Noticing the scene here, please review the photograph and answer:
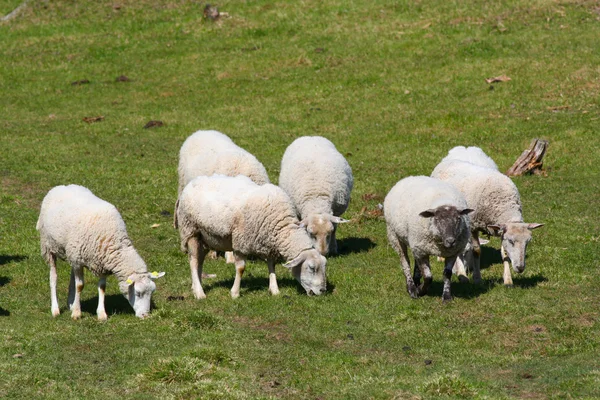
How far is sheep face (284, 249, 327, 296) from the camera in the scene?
1506 cm

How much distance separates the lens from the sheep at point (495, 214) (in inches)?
599

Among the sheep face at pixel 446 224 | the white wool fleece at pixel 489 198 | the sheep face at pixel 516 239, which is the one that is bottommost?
the sheep face at pixel 516 239

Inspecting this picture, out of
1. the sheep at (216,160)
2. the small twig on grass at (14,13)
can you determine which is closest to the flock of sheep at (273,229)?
the sheep at (216,160)

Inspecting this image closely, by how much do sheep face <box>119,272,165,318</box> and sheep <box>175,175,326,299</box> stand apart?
1.33 meters

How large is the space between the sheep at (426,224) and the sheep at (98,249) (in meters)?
4.01

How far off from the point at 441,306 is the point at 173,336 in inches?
165

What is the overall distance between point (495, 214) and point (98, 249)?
6802mm

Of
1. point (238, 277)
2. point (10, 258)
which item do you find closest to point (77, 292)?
point (238, 277)

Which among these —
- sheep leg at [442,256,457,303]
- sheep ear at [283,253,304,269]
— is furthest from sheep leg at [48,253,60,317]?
sheep leg at [442,256,457,303]

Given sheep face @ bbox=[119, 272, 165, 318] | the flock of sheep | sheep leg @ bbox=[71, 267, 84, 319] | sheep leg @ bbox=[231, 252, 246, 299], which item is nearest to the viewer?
sheep face @ bbox=[119, 272, 165, 318]

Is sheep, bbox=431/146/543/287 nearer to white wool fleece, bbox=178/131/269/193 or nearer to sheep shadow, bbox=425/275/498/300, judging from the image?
sheep shadow, bbox=425/275/498/300

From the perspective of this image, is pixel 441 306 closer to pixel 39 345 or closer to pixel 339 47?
pixel 39 345

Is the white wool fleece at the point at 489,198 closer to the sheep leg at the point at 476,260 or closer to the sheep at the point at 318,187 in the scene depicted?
the sheep leg at the point at 476,260

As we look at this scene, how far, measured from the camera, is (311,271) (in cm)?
1508
